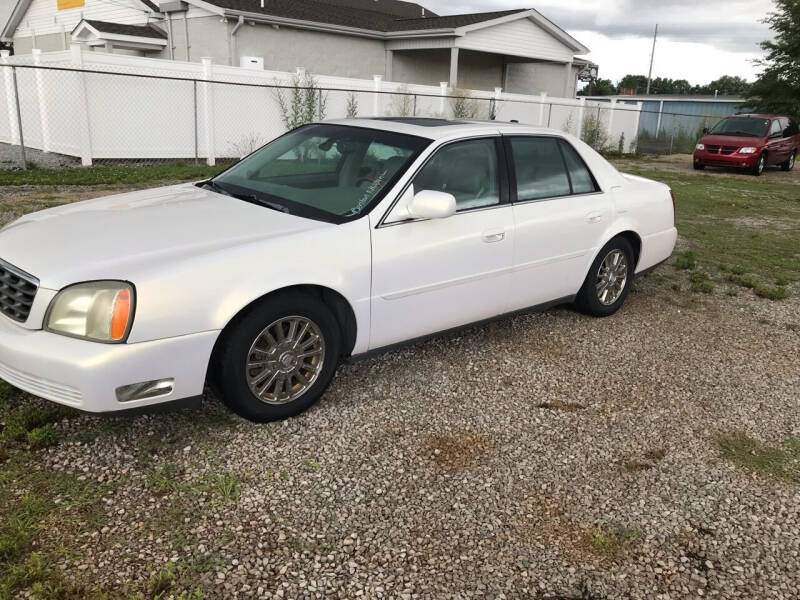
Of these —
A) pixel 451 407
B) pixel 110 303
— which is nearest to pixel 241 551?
pixel 110 303

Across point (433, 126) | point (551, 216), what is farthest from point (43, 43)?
point (551, 216)

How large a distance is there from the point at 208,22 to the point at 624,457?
19605 millimetres

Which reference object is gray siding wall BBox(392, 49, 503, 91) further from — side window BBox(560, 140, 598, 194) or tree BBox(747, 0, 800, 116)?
side window BBox(560, 140, 598, 194)

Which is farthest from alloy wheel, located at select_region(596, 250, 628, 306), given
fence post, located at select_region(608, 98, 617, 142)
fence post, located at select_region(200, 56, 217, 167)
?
fence post, located at select_region(608, 98, 617, 142)

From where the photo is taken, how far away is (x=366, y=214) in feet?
12.3

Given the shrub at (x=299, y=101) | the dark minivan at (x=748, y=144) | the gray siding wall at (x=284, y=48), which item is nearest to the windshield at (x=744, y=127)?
the dark minivan at (x=748, y=144)

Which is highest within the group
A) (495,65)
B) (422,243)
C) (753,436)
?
(495,65)

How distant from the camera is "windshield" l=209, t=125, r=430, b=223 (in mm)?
3896

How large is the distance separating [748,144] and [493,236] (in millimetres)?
17015

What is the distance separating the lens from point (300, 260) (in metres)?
3.42

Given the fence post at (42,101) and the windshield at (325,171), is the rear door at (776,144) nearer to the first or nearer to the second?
the windshield at (325,171)

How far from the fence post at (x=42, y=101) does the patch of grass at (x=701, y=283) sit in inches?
531

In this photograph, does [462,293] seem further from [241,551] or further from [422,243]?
[241,551]

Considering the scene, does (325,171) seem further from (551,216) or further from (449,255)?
(551,216)
